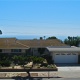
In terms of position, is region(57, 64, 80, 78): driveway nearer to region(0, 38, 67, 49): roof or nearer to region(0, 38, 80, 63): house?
region(0, 38, 80, 63): house

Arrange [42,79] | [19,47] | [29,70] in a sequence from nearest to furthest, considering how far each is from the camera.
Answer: [42,79], [29,70], [19,47]

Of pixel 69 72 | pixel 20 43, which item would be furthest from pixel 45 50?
pixel 69 72

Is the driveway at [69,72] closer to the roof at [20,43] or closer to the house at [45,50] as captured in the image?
the house at [45,50]

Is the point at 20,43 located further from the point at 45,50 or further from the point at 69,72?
the point at 69,72

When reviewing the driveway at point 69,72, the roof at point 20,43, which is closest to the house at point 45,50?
the roof at point 20,43

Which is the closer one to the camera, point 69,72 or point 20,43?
point 69,72

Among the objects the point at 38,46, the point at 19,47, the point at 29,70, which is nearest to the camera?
the point at 29,70

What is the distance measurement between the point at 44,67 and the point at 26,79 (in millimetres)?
8653

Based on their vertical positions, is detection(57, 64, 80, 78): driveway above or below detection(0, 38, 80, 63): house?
below

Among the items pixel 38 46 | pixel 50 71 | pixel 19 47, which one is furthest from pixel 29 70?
pixel 38 46

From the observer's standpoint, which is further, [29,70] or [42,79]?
[29,70]

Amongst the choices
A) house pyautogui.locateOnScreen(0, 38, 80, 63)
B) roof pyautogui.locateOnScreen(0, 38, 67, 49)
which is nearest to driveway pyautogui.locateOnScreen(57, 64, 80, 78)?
house pyautogui.locateOnScreen(0, 38, 80, 63)

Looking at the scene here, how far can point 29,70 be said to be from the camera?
120ft

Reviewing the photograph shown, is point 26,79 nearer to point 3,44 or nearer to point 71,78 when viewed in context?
point 71,78
